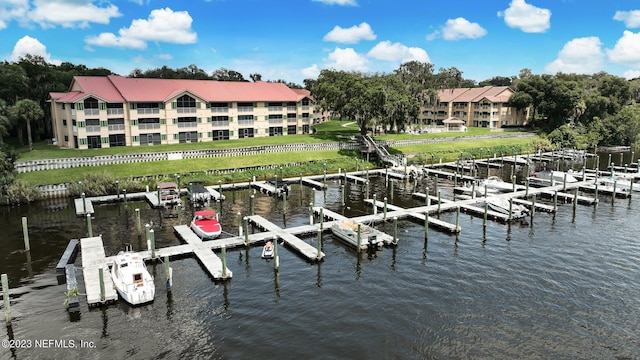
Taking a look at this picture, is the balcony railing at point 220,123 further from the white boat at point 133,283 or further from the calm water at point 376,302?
the white boat at point 133,283

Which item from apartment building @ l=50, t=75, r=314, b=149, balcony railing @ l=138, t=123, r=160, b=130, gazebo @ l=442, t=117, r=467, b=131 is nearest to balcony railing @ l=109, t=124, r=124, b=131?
apartment building @ l=50, t=75, r=314, b=149

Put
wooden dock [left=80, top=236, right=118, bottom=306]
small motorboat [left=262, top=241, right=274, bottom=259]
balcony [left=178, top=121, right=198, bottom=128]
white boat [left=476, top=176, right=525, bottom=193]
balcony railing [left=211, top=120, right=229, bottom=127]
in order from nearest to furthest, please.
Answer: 1. wooden dock [left=80, top=236, right=118, bottom=306]
2. small motorboat [left=262, top=241, right=274, bottom=259]
3. white boat [left=476, top=176, right=525, bottom=193]
4. balcony [left=178, top=121, right=198, bottom=128]
5. balcony railing [left=211, top=120, right=229, bottom=127]

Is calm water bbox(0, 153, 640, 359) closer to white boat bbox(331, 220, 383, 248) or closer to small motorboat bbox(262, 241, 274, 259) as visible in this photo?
small motorboat bbox(262, 241, 274, 259)

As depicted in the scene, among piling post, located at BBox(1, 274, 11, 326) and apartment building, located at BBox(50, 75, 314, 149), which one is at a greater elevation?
apartment building, located at BBox(50, 75, 314, 149)

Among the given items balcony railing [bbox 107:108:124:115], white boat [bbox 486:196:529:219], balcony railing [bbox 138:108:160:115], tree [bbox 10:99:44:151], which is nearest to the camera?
white boat [bbox 486:196:529:219]

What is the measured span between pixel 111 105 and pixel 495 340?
234 feet

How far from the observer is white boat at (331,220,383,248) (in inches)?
1528

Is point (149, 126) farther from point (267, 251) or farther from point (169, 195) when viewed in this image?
point (267, 251)

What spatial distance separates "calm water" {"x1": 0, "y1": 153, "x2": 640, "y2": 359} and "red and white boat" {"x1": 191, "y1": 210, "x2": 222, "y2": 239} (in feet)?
7.73

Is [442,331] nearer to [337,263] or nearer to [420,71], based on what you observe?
[337,263]

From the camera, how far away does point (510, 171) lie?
79.9m

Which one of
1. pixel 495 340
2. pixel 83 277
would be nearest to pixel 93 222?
pixel 83 277

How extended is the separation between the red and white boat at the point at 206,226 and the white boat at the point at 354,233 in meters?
10.9

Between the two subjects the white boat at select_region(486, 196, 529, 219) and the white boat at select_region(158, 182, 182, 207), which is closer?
the white boat at select_region(486, 196, 529, 219)
